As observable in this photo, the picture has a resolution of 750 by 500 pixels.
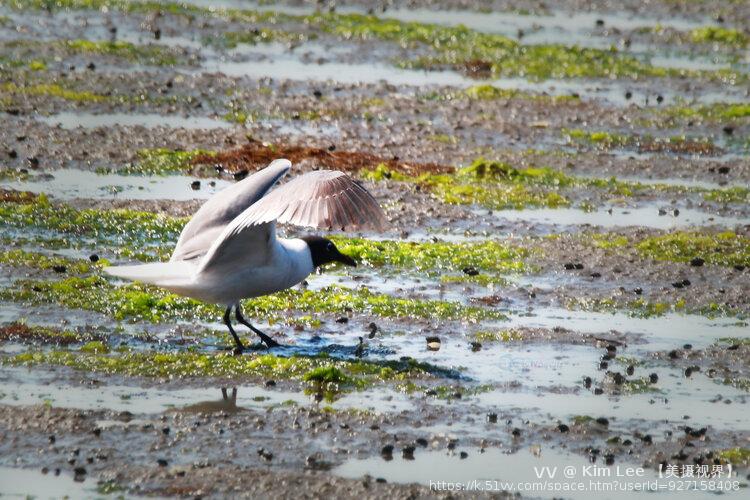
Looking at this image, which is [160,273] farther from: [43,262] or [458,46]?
[458,46]

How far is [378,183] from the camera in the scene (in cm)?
1288

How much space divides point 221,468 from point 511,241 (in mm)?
5179

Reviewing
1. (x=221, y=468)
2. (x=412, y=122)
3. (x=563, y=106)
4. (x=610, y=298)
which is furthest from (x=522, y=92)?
A: (x=221, y=468)

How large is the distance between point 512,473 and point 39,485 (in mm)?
2338

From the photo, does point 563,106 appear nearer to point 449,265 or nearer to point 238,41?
point 238,41

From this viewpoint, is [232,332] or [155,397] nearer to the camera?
[155,397]

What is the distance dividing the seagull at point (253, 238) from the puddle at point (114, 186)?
118 inches

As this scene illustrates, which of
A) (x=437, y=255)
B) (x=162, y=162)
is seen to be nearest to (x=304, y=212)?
(x=437, y=255)

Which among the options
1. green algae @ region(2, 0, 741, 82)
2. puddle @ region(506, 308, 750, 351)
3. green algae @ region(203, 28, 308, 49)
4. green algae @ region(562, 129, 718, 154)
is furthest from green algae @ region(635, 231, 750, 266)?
green algae @ region(203, 28, 308, 49)

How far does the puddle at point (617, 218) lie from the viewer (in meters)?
12.2

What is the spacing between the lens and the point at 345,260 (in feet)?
32.7

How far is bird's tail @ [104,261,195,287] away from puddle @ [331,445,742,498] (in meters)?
2.09

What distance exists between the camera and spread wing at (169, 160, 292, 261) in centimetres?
895

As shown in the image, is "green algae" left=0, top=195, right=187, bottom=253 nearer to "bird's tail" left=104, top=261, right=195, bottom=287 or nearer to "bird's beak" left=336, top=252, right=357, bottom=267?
"bird's beak" left=336, top=252, right=357, bottom=267
